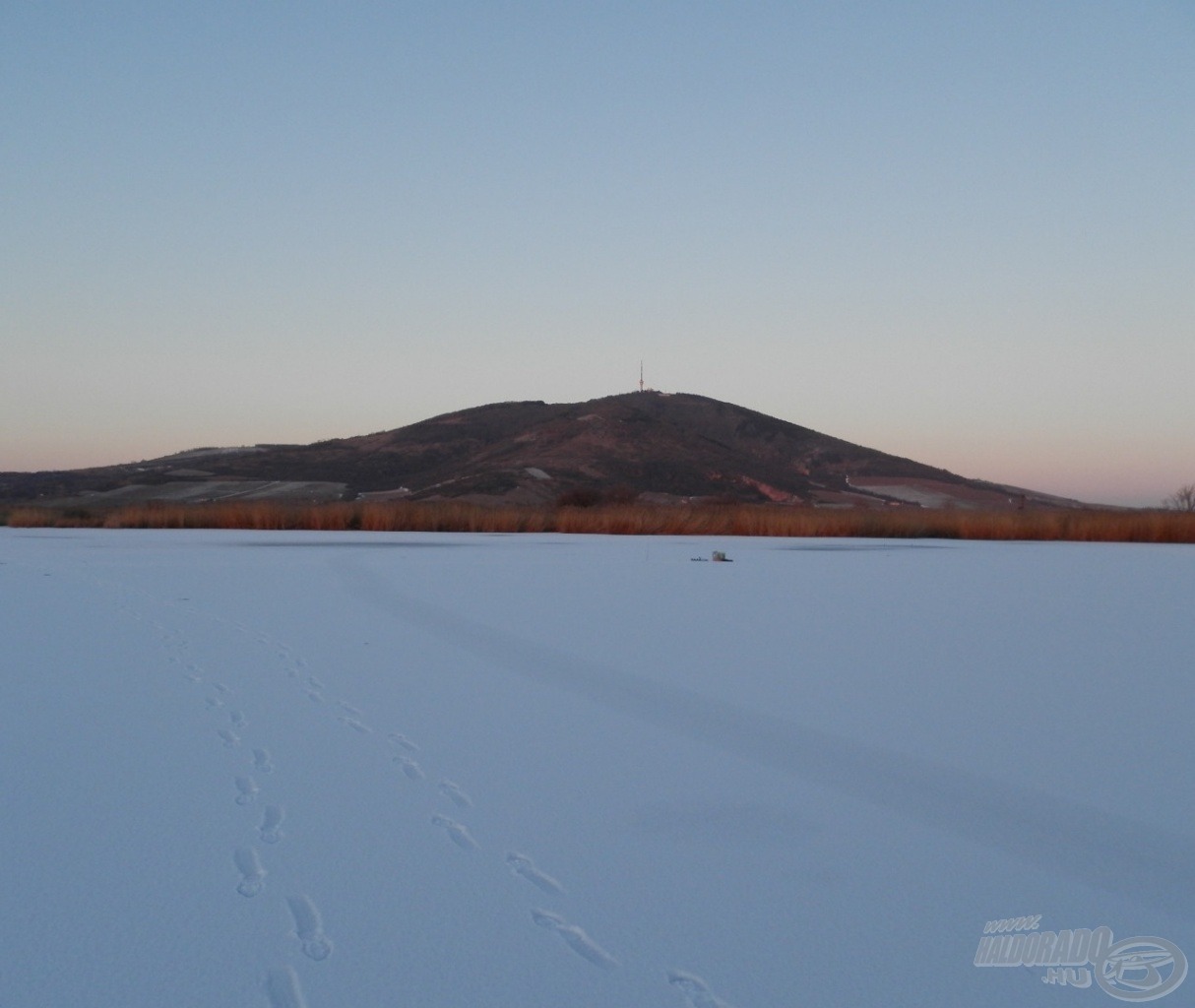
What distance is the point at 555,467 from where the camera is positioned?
194 feet

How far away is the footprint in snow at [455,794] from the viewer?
3.33 m

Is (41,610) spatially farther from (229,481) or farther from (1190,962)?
(229,481)

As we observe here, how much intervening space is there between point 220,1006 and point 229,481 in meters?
63.0

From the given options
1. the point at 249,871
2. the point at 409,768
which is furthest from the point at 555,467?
the point at 249,871

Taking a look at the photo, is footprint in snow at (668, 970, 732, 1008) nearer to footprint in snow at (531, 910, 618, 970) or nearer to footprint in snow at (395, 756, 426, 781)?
footprint in snow at (531, 910, 618, 970)

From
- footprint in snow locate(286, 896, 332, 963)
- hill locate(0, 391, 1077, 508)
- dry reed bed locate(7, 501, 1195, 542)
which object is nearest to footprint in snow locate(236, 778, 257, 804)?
footprint in snow locate(286, 896, 332, 963)

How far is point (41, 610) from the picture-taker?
26.4ft

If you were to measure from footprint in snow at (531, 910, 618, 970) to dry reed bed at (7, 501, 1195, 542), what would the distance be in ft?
57.7

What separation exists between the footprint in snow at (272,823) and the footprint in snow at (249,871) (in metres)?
0.09

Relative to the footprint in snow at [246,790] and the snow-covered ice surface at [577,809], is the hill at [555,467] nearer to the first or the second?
the snow-covered ice surface at [577,809]

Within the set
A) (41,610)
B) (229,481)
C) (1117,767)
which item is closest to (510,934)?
(1117,767)

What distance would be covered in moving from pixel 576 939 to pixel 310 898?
64 cm

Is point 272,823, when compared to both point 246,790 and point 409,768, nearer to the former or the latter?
point 246,790

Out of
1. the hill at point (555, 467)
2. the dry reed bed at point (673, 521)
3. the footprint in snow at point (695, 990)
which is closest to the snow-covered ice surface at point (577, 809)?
the footprint in snow at point (695, 990)
